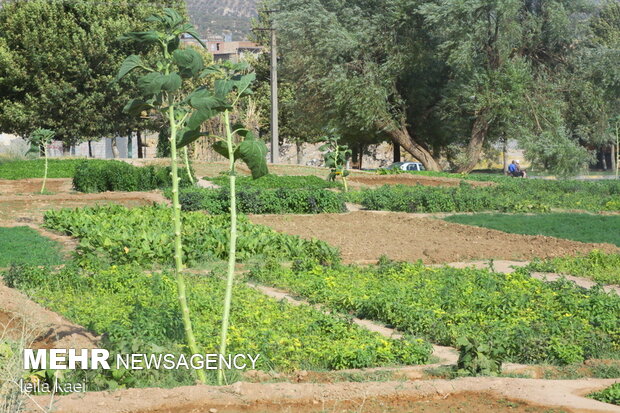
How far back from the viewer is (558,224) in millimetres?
22234

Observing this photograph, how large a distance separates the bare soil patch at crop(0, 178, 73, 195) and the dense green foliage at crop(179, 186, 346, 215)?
794 cm

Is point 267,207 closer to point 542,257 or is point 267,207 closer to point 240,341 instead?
point 542,257

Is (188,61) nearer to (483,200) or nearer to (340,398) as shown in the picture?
(340,398)

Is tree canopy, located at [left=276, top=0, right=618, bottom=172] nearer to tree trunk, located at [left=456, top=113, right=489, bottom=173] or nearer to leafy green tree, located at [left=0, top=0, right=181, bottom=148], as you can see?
tree trunk, located at [left=456, top=113, right=489, bottom=173]

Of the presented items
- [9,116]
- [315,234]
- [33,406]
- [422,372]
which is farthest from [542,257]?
[9,116]

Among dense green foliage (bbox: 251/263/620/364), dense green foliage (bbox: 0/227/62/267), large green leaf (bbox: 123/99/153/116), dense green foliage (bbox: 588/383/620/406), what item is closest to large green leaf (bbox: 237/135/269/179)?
large green leaf (bbox: 123/99/153/116)

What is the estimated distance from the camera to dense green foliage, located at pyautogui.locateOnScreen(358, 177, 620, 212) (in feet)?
85.3

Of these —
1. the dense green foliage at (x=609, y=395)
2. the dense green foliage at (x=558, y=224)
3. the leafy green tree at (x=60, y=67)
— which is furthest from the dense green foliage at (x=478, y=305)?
the leafy green tree at (x=60, y=67)

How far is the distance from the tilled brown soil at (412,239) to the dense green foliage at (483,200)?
5.94 ft

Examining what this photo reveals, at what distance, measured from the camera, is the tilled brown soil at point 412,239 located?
17.1m

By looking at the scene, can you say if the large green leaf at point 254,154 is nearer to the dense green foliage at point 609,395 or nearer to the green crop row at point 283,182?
the dense green foliage at point 609,395

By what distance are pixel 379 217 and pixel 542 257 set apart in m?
7.21

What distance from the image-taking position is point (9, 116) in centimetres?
4606

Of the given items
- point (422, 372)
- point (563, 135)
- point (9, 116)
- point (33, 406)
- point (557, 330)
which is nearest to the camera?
point (33, 406)
